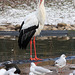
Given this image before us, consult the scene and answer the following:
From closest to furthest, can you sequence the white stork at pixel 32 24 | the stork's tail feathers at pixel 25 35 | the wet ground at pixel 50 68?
the wet ground at pixel 50 68
the white stork at pixel 32 24
the stork's tail feathers at pixel 25 35

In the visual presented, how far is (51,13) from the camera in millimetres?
33812

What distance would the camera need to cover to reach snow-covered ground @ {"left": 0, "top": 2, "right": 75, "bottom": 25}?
97.5 feet

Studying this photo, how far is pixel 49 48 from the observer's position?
12.0 meters

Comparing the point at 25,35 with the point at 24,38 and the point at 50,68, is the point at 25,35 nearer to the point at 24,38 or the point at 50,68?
the point at 24,38

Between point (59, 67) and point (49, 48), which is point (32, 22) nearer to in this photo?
point (59, 67)

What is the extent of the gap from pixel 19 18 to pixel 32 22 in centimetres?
2168

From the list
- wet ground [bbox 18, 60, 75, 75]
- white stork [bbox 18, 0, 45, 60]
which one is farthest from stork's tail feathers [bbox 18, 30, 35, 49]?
wet ground [bbox 18, 60, 75, 75]

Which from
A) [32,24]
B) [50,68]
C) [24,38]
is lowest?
[50,68]

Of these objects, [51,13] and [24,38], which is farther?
[51,13]

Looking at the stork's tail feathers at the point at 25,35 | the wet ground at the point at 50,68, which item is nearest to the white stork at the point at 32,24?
the stork's tail feathers at the point at 25,35

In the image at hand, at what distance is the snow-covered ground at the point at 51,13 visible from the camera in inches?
1170

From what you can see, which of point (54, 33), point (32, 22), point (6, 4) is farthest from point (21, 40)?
point (6, 4)

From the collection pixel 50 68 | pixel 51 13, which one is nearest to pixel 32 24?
pixel 50 68

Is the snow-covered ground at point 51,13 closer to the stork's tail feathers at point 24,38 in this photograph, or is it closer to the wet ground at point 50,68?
the stork's tail feathers at point 24,38
